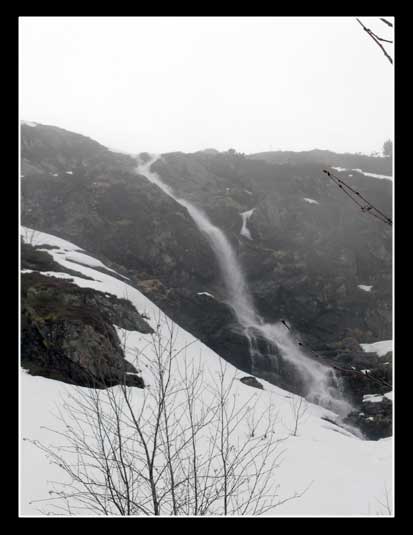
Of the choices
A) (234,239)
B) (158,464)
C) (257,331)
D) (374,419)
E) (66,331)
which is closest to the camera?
(158,464)

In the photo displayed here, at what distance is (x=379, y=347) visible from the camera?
1078 inches

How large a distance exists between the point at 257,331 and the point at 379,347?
7.50 m

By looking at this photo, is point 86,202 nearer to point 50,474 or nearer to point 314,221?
point 314,221

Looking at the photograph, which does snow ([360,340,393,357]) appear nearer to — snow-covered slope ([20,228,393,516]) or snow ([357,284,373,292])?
snow ([357,284,373,292])

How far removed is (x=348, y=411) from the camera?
21.3m

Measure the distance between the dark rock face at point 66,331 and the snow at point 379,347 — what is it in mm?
14371

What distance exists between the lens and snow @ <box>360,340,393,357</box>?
26.2 meters

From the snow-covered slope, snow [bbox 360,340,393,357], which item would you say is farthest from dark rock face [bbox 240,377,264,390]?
snow [bbox 360,340,393,357]

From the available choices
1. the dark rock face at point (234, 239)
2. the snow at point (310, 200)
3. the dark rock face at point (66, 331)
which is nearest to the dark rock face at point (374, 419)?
the dark rock face at point (234, 239)

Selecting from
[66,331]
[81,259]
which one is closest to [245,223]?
[81,259]

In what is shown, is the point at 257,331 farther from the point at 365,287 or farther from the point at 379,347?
the point at 365,287

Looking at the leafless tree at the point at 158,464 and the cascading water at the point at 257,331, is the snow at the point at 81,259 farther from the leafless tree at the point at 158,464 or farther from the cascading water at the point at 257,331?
the leafless tree at the point at 158,464

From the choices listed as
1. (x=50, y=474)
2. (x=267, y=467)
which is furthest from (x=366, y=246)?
(x=50, y=474)
